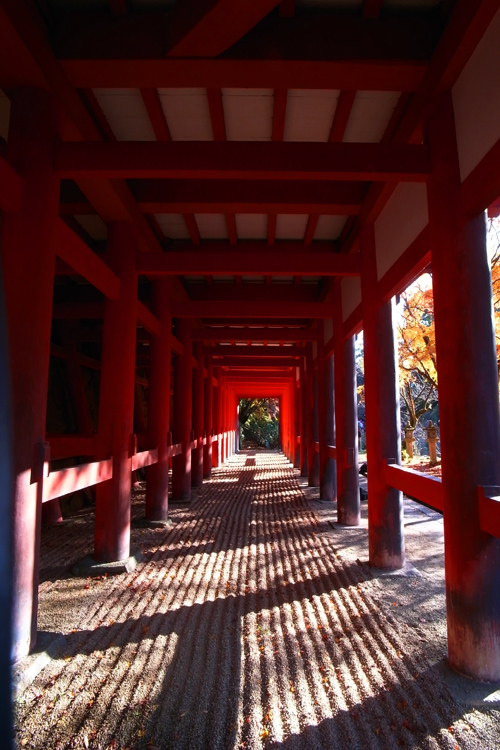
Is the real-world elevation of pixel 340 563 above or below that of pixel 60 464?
below

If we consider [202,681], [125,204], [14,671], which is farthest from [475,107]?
[14,671]

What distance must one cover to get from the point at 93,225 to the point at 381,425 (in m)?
4.46

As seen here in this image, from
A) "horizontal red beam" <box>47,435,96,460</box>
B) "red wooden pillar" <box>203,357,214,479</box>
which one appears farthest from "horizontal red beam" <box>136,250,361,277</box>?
"red wooden pillar" <box>203,357,214,479</box>

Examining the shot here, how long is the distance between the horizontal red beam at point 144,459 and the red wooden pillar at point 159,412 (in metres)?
0.20

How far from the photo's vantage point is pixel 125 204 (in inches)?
191

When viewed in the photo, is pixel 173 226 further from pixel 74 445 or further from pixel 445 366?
pixel 445 366

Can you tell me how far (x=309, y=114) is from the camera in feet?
13.0

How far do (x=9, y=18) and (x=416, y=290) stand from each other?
10.3 m

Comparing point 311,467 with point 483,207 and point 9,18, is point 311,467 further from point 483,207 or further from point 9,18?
point 9,18

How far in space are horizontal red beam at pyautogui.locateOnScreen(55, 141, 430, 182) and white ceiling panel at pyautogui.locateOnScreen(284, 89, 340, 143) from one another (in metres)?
0.64

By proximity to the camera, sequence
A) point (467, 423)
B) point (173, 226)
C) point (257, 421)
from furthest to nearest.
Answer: point (257, 421) → point (173, 226) → point (467, 423)

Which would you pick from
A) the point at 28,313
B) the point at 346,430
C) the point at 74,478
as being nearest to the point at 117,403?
the point at 74,478

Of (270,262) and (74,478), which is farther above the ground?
(270,262)

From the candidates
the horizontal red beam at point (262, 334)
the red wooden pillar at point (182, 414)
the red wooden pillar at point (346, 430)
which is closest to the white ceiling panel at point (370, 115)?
the red wooden pillar at point (346, 430)
